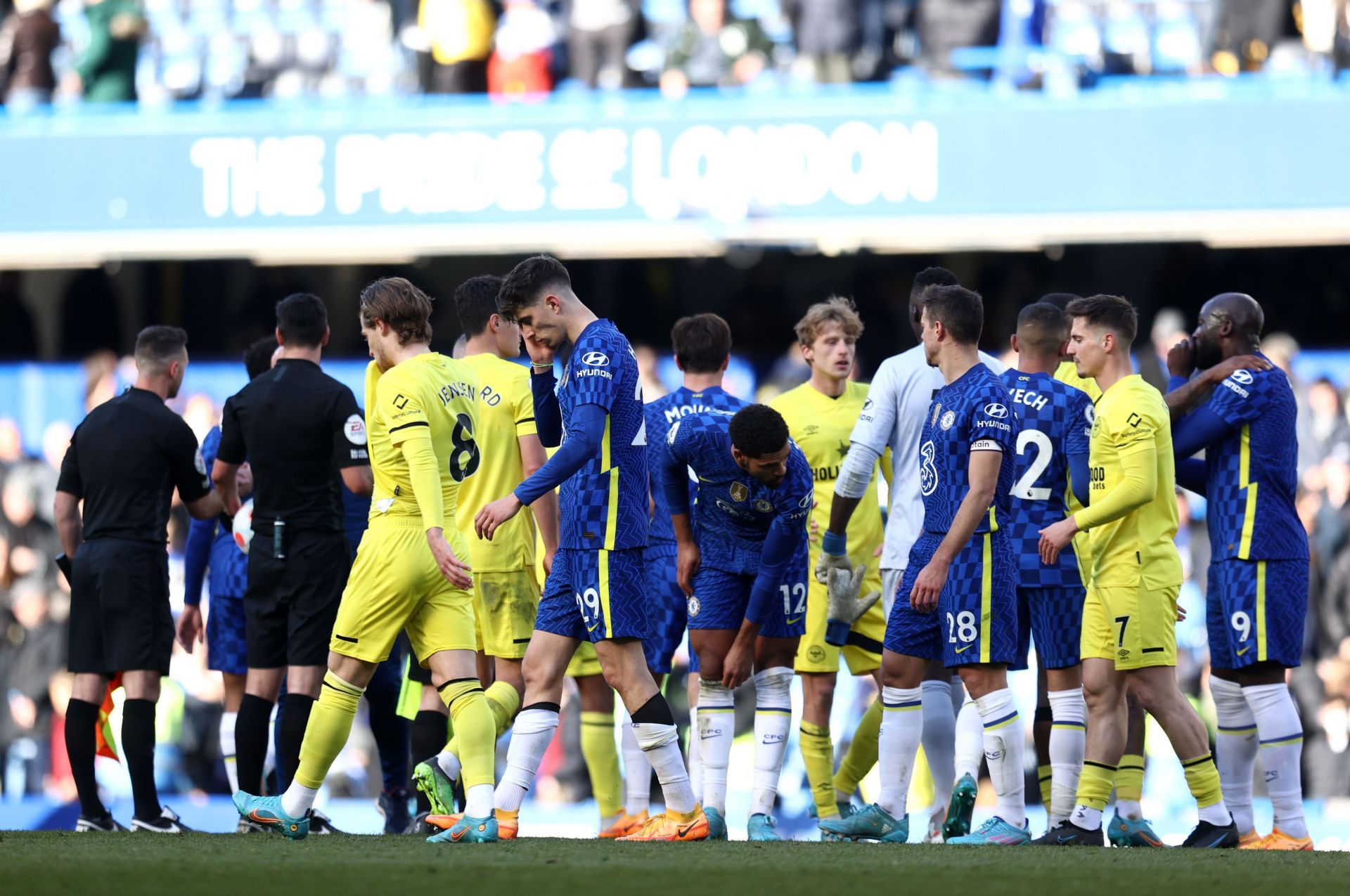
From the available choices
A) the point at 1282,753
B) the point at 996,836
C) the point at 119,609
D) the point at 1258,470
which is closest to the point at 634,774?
the point at 996,836

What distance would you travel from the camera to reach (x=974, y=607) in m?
6.32

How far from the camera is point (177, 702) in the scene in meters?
11.8

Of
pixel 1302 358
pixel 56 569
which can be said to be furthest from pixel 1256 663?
pixel 56 569

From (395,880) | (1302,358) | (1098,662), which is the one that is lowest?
(395,880)

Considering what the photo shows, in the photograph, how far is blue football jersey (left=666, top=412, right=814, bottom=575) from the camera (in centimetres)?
676

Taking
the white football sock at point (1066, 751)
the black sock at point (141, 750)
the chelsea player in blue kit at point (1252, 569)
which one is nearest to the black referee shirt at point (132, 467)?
the black sock at point (141, 750)

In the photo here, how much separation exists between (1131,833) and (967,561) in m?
1.52

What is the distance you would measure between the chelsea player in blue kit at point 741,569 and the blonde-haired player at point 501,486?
2.07 ft

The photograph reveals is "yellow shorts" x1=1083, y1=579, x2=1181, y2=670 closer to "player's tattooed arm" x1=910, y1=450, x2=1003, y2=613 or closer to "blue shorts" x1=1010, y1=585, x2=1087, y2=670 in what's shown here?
"blue shorts" x1=1010, y1=585, x2=1087, y2=670

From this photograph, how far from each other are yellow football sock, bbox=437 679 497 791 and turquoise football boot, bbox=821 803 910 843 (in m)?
1.60

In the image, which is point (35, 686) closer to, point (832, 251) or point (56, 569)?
point (56, 569)

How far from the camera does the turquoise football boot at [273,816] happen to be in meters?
6.16

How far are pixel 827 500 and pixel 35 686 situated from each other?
7.08 meters

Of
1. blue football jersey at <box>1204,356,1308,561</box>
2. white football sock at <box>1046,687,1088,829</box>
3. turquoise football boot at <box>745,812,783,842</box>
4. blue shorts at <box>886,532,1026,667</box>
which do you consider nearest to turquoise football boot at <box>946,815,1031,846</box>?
white football sock at <box>1046,687,1088,829</box>
